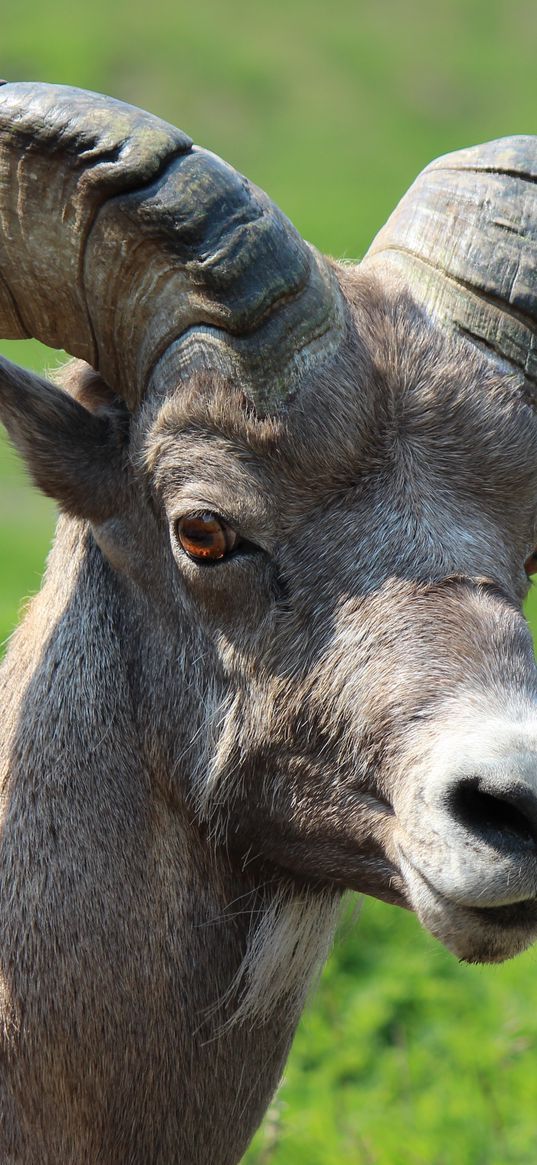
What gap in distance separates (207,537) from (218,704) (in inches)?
20.1

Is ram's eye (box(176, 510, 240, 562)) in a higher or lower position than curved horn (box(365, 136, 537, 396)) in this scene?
lower

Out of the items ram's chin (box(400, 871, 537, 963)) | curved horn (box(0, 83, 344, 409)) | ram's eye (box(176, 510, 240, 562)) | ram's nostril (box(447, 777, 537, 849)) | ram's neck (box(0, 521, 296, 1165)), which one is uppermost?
curved horn (box(0, 83, 344, 409))

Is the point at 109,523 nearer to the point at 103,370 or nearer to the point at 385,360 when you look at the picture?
the point at 103,370

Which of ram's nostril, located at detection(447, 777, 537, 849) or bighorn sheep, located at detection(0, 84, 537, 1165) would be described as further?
bighorn sheep, located at detection(0, 84, 537, 1165)

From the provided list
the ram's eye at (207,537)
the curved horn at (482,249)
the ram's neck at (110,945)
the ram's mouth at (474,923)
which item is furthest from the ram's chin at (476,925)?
the curved horn at (482,249)

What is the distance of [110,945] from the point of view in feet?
14.5

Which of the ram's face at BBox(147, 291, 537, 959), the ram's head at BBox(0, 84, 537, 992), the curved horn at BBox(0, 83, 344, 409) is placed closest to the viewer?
the ram's face at BBox(147, 291, 537, 959)

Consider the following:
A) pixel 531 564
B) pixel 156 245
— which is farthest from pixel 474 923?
pixel 156 245

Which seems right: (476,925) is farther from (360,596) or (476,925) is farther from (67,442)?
(67,442)

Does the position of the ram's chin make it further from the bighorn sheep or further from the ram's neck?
the ram's neck

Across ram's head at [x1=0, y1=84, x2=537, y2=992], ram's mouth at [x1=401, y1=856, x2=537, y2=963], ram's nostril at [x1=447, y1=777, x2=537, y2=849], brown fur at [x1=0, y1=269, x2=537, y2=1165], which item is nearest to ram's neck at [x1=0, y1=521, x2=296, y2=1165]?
brown fur at [x1=0, y1=269, x2=537, y2=1165]

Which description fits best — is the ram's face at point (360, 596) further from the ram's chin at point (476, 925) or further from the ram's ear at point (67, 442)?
the ram's ear at point (67, 442)

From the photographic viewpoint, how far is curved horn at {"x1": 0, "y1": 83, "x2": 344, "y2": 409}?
13.7 ft

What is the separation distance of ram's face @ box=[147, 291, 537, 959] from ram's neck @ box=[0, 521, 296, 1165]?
253mm
